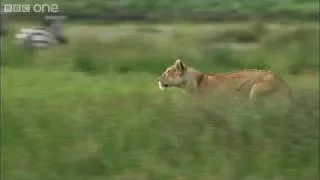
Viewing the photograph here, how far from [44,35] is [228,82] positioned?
3.86 ft

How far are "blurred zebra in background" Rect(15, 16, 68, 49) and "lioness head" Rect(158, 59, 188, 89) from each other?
73 centimetres

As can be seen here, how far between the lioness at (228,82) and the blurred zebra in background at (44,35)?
715 mm

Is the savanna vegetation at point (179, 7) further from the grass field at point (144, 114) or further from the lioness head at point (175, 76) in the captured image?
the lioness head at point (175, 76)

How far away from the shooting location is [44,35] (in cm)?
572

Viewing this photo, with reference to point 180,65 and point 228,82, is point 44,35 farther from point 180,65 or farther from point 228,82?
point 228,82

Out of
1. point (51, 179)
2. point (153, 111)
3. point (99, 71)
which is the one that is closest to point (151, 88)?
point (153, 111)

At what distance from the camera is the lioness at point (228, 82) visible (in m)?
5.46

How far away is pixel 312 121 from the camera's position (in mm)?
5371

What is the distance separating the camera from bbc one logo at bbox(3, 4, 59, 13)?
532cm

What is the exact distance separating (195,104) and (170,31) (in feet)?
3.95

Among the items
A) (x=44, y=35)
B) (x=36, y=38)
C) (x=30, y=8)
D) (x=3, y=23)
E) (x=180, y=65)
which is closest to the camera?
(x=30, y=8)

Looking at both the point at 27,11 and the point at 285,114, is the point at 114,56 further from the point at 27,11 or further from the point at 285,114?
the point at 285,114

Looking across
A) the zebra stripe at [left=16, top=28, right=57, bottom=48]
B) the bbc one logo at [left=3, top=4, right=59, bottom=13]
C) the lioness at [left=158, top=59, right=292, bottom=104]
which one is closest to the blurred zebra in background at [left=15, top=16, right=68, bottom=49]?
the zebra stripe at [left=16, top=28, right=57, bottom=48]

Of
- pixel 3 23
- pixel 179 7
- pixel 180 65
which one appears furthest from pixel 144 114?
pixel 179 7
